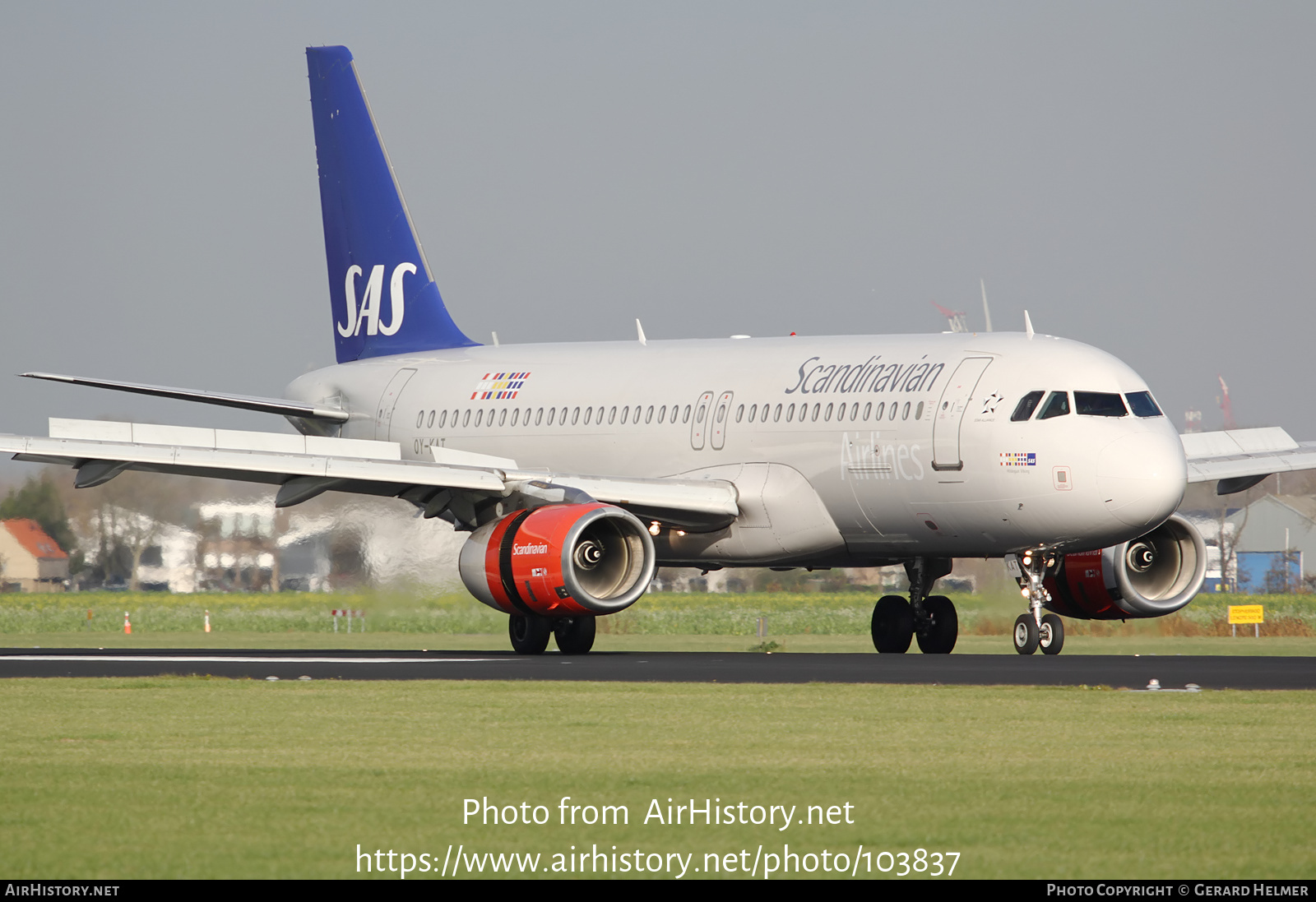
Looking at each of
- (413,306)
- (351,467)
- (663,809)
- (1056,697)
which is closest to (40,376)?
(351,467)

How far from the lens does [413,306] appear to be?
36031mm

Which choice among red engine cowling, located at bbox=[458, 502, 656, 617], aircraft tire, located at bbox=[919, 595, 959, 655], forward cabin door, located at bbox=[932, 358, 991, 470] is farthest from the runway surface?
forward cabin door, located at bbox=[932, 358, 991, 470]

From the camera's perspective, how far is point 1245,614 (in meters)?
38.4

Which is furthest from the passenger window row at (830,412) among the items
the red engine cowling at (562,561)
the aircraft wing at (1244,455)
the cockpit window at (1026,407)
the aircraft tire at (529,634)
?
the aircraft wing at (1244,455)

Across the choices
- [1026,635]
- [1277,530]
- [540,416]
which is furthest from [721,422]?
[1277,530]

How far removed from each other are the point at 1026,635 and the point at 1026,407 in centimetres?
289

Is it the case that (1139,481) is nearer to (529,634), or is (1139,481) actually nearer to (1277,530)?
(529,634)

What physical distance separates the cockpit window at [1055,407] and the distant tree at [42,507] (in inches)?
878

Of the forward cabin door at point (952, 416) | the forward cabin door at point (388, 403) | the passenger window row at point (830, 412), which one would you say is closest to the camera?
the forward cabin door at point (952, 416)

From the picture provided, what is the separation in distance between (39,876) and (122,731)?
6.28m

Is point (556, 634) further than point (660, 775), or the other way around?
point (556, 634)

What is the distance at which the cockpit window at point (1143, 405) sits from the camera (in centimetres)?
2531

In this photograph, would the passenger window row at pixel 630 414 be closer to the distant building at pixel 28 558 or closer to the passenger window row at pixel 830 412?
the passenger window row at pixel 830 412

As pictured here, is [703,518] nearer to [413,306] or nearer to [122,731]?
[413,306]
